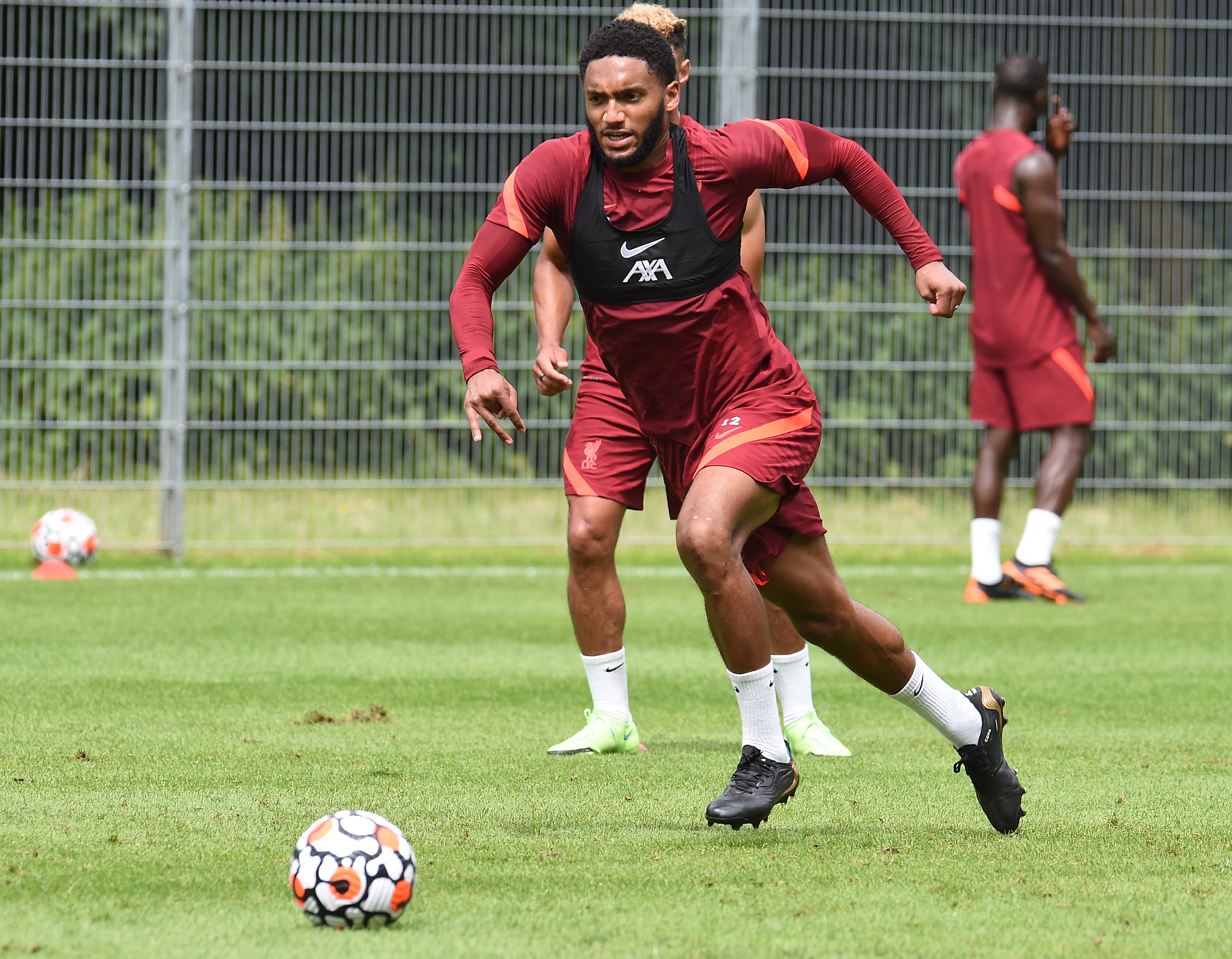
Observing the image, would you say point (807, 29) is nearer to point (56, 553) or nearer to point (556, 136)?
point (556, 136)

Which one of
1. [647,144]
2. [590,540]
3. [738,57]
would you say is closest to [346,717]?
[590,540]

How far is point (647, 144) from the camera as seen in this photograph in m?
4.63

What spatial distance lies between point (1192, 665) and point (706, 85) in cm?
632

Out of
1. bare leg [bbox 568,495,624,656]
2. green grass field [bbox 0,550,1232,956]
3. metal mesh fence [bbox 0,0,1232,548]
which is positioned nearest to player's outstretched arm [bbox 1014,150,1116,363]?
green grass field [bbox 0,550,1232,956]

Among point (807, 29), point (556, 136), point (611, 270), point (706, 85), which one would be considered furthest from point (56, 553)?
point (611, 270)

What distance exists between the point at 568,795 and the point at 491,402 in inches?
47.4

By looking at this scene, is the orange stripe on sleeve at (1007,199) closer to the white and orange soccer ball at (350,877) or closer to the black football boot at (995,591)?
the black football boot at (995,591)

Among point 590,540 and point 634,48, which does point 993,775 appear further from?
point 634,48

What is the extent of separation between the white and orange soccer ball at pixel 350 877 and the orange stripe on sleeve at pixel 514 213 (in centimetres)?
172

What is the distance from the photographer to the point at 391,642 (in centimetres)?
845

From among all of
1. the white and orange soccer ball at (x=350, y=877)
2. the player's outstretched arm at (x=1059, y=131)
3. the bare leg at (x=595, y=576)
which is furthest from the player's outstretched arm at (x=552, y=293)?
the player's outstretched arm at (x=1059, y=131)

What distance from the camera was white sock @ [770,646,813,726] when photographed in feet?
19.2

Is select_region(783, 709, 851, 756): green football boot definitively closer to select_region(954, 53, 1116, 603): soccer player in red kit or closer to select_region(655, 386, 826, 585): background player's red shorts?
select_region(655, 386, 826, 585): background player's red shorts

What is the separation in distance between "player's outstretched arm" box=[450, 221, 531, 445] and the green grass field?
1024 millimetres
